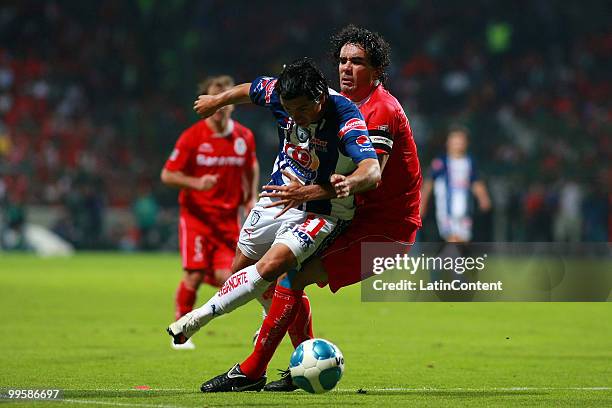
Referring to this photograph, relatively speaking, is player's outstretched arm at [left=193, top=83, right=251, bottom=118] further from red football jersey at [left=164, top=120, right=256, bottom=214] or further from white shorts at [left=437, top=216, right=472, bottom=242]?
white shorts at [left=437, top=216, right=472, bottom=242]

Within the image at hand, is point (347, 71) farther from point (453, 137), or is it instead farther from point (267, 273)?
point (453, 137)

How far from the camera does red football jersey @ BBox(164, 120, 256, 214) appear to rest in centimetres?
1024

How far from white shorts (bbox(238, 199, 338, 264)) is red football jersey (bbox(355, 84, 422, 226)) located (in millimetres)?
397

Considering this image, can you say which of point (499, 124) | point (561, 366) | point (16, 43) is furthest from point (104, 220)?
point (561, 366)

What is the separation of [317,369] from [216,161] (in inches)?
171

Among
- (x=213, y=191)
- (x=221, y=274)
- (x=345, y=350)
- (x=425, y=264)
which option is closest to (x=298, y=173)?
(x=345, y=350)

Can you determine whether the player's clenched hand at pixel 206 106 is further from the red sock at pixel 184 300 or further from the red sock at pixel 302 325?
the red sock at pixel 184 300

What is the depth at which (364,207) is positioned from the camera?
6.92m

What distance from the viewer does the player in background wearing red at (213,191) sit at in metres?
10.1

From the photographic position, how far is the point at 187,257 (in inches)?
399

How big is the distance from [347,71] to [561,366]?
9.81ft

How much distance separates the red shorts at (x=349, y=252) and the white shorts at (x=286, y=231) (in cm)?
24

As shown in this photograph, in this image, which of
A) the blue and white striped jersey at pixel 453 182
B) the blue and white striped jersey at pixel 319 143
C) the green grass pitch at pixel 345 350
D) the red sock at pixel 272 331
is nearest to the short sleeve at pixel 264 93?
the blue and white striped jersey at pixel 319 143

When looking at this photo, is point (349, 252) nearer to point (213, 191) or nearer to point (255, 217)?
point (255, 217)
